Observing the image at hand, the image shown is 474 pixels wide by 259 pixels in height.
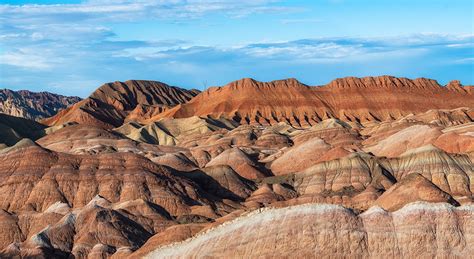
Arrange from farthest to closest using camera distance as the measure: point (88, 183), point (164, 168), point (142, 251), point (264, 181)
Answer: point (264, 181), point (164, 168), point (88, 183), point (142, 251)

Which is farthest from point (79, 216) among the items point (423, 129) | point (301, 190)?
point (423, 129)

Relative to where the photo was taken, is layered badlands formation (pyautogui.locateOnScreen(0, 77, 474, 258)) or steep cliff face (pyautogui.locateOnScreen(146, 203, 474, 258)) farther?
layered badlands formation (pyautogui.locateOnScreen(0, 77, 474, 258))

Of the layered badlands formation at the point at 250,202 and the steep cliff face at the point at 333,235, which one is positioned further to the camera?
the layered badlands formation at the point at 250,202

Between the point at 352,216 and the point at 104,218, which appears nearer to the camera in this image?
the point at 352,216

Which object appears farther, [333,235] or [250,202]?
[250,202]

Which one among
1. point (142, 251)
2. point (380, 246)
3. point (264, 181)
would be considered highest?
point (380, 246)

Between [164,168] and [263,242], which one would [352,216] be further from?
[164,168]

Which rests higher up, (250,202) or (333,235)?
(333,235)

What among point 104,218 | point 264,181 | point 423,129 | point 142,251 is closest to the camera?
point 142,251
